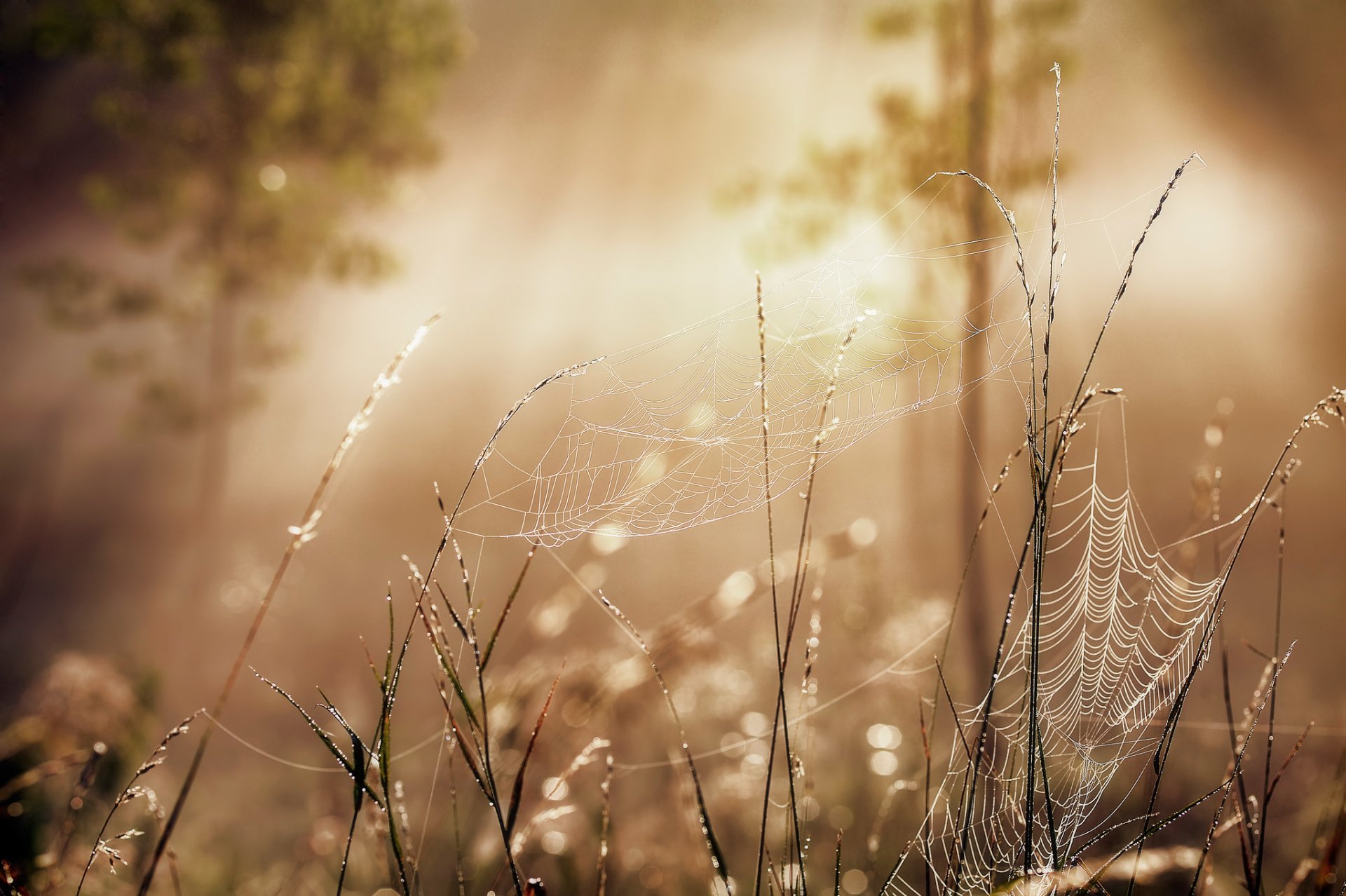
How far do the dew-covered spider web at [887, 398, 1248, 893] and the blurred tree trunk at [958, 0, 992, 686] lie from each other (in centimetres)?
31

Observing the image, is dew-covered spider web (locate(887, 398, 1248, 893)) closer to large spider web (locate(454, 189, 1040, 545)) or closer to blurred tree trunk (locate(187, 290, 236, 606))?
large spider web (locate(454, 189, 1040, 545))

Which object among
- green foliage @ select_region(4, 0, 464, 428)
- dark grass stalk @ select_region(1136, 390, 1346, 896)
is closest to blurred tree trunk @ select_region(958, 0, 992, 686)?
dark grass stalk @ select_region(1136, 390, 1346, 896)

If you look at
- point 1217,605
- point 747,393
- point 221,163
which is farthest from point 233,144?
point 1217,605

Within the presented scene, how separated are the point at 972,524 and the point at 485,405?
507cm

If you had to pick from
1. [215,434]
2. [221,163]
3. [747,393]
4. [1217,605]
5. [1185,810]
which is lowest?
[1185,810]

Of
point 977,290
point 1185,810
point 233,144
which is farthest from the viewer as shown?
point 233,144

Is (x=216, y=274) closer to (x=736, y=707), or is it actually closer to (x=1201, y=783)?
(x=736, y=707)

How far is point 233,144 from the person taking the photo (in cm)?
602

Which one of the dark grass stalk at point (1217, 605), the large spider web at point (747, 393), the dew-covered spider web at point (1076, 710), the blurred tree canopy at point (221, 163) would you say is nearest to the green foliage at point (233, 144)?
the blurred tree canopy at point (221, 163)

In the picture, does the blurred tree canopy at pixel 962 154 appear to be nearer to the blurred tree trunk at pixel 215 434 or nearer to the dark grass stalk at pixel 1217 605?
the dark grass stalk at pixel 1217 605

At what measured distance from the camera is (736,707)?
3.39m

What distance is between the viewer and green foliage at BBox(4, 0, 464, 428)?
5.47 m

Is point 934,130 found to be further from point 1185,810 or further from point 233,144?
point 233,144

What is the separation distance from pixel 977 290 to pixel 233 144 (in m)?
5.73
